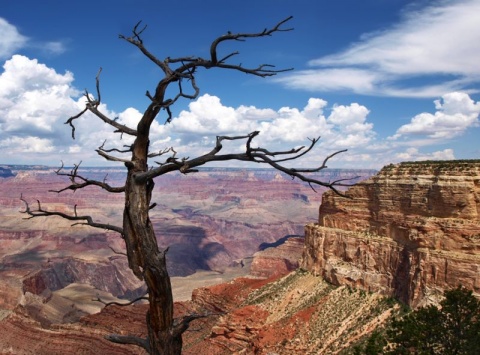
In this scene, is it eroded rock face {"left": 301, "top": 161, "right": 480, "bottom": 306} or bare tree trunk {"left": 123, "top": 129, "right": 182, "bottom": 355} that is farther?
eroded rock face {"left": 301, "top": 161, "right": 480, "bottom": 306}

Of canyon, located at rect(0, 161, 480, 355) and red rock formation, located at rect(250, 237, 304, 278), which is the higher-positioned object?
canyon, located at rect(0, 161, 480, 355)

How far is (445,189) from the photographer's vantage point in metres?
37.8

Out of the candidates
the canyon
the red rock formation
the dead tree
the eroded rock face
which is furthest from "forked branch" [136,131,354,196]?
the red rock formation

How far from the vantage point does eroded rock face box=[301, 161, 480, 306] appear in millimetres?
35062

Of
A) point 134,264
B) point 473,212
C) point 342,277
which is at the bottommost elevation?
point 342,277

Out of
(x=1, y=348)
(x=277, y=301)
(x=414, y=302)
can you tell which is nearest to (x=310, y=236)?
(x=277, y=301)

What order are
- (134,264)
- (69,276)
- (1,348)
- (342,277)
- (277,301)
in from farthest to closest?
1. (69,276)
2. (1,348)
3. (277,301)
4. (342,277)
5. (134,264)

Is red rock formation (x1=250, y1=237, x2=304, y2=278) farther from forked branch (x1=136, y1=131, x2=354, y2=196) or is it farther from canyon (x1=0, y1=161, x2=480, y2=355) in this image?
forked branch (x1=136, y1=131, x2=354, y2=196)

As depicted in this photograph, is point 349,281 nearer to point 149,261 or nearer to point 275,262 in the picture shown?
point 149,261

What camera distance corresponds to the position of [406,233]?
4175 centimetres

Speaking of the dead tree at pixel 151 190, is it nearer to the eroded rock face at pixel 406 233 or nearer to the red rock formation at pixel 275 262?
the eroded rock face at pixel 406 233

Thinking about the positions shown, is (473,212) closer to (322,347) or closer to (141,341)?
(322,347)

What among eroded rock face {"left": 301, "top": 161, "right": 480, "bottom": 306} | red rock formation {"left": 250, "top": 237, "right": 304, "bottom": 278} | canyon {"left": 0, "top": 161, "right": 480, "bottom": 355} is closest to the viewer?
eroded rock face {"left": 301, "top": 161, "right": 480, "bottom": 306}

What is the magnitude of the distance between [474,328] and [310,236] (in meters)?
34.2
